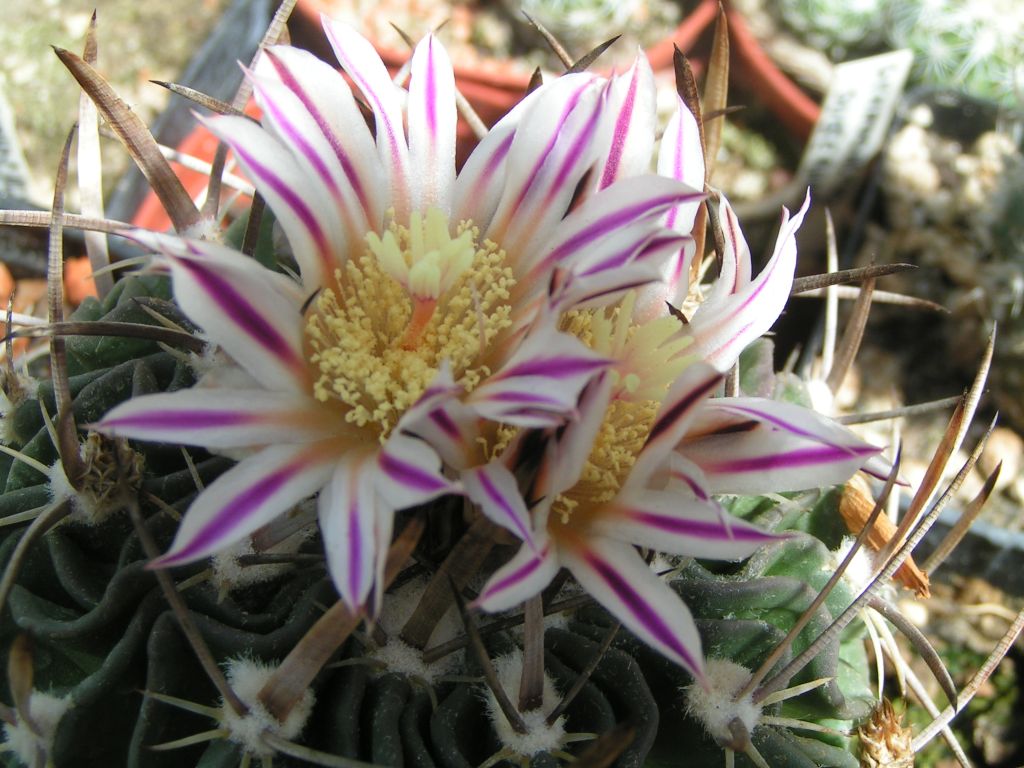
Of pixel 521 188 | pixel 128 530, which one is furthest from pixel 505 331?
pixel 128 530

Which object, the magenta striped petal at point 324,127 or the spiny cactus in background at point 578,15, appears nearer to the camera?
the magenta striped petal at point 324,127

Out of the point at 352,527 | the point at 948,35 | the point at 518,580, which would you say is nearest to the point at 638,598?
the point at 518,580

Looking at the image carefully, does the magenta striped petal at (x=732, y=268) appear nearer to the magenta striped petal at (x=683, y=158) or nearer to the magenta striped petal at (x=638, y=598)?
the magenta striped petal at (x=683, y=158)

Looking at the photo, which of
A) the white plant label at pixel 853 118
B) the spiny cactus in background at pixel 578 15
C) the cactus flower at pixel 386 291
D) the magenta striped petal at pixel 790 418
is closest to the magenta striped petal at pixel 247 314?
the cactus flower at pixel 386 291

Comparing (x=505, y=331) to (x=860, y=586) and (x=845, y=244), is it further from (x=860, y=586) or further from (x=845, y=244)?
(x=845, y=244)

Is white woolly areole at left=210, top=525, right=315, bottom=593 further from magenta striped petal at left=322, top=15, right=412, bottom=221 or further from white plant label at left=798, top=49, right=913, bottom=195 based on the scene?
white plant label at left=798, top=49, right=913, bottom=195

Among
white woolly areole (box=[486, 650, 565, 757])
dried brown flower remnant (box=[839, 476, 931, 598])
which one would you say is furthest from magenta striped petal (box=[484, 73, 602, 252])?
dried brown flower remnant (box=[839, 476, 931, 598])

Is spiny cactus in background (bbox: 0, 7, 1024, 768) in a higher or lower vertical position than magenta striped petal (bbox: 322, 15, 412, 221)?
lower
